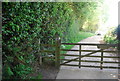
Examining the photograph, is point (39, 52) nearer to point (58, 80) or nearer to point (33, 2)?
point (58, 80)

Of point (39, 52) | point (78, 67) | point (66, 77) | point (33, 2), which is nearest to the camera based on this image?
point (33, 2)

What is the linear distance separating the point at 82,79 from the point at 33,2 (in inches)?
113

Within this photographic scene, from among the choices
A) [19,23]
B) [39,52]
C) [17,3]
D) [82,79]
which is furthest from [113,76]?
[17,3]

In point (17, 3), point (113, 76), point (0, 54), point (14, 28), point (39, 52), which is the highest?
point (17, 3)

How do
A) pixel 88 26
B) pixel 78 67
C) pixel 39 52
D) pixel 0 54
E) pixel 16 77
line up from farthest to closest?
pixel 88 26, pixel 78 67, pixel 39 52, pixel 16 77, pixel 0 54

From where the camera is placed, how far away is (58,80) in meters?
4.39

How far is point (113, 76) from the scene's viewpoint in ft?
15.7

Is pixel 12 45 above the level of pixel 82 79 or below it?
above

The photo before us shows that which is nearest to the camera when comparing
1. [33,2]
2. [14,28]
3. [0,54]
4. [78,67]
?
[0,54]

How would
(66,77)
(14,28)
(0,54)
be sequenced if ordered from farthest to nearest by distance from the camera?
(66,77) < (14,28) < (0,54)

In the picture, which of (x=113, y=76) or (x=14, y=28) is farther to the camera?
(x=113, y=76)

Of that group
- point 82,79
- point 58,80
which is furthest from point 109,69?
point 58,80

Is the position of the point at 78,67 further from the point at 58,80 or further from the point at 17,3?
the point at 17,3

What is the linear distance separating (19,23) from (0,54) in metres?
0.92
